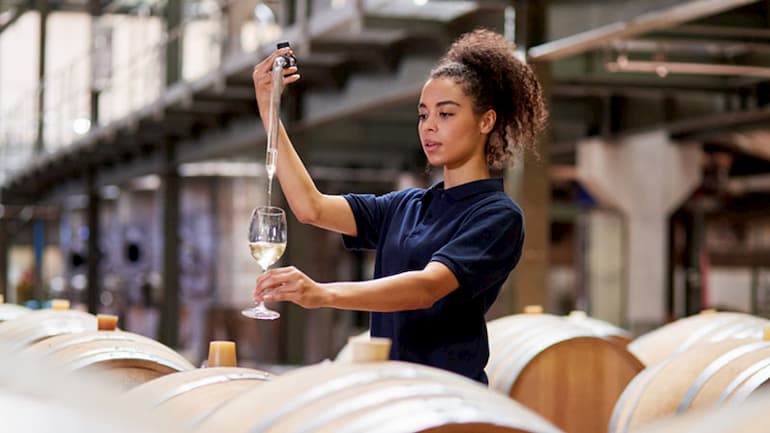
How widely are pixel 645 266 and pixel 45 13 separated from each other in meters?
16.0

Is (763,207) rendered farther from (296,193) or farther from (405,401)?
(405,401)

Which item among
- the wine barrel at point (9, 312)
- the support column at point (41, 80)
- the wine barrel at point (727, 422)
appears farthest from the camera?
the support column at point (41, 80)

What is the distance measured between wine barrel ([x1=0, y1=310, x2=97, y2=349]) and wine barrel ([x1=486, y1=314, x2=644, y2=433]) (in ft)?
4.95

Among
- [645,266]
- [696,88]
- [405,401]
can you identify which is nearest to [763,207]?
[645,266]

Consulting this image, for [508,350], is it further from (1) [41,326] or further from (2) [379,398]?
(2) [379,398]

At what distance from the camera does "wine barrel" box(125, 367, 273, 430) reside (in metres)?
2.45

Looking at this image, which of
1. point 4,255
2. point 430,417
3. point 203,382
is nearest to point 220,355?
point 203,382

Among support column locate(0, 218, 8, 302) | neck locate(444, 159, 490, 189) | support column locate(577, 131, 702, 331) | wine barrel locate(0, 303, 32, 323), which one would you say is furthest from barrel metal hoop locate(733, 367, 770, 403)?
support column locate(0, 218, 8, 302)

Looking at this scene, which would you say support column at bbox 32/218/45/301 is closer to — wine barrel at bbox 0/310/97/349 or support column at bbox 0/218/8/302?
support column at bbox 0/218/8/302

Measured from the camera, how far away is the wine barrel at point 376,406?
1803mm

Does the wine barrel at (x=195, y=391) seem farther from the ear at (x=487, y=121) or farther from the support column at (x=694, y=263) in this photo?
the support column at (x=694, y=263)

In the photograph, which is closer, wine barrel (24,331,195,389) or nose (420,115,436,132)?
nose (420,115,436,132)

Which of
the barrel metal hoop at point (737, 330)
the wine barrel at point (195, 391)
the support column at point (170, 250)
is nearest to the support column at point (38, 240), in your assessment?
the support column at point (170, 250)

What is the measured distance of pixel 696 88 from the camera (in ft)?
39.5
